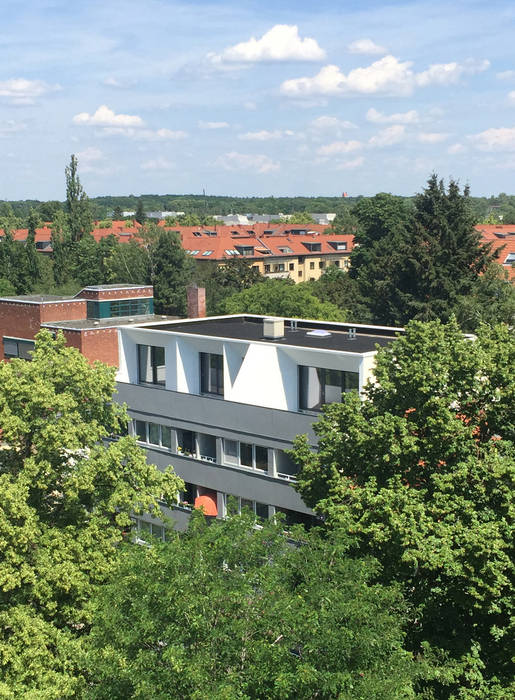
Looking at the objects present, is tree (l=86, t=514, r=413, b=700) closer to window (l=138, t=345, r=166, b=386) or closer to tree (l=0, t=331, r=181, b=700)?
tree (l=0, t=331, r=181, b=700)

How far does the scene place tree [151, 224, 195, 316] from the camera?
272 feet

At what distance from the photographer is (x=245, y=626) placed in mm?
15648

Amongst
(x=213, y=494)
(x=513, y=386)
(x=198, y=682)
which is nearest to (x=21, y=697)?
(x=198, y=682)

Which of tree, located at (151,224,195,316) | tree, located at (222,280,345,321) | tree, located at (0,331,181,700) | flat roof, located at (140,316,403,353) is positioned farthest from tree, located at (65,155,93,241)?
tree, located at (0,331,181,700)

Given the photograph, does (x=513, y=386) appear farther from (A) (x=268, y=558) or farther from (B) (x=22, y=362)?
(B) (x=22, y=362)

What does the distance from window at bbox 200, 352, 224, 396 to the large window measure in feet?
13.9

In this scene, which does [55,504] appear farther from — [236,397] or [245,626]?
[236,397]

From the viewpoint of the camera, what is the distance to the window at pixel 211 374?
3441cm

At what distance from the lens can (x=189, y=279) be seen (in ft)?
273

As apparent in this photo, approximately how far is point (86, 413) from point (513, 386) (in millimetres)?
12456

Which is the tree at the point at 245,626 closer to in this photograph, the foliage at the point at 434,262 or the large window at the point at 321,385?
the large window at the point at 321,385

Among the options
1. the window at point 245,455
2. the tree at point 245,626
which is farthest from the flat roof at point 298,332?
the tree at point 245,626

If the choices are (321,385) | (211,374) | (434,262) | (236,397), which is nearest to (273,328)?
(211,374)

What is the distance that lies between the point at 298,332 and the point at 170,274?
155 feet
